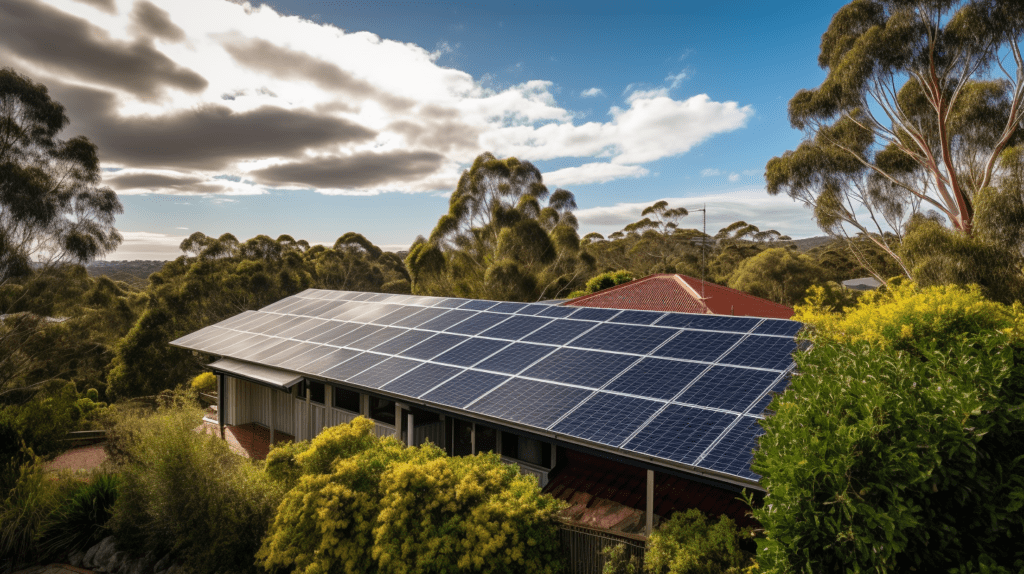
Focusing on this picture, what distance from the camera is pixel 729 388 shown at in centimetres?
869

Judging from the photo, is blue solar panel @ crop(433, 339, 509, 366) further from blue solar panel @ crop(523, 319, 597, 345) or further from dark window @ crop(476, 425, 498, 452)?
dark window @ crop(476, 425, 498, 452)

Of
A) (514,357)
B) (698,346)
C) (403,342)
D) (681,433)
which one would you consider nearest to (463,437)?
(514,357)

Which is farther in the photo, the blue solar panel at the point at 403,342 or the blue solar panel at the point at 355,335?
the blue solar panel at the point at 355,335

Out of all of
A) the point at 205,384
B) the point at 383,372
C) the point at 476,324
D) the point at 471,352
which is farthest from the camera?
the point at 205,384

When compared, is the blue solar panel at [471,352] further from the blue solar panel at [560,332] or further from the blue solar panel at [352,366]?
the blue solar panel at [352,366]

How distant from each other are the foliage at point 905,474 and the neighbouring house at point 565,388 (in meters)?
1.75

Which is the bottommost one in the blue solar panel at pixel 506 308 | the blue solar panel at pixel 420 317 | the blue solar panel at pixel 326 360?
the blue solar panel at pixel 326 360

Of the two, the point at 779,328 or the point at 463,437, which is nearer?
the point at 779,328

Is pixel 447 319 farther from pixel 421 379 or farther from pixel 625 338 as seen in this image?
pixel 625 338

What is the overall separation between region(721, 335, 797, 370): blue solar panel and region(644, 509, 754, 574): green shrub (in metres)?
3.56

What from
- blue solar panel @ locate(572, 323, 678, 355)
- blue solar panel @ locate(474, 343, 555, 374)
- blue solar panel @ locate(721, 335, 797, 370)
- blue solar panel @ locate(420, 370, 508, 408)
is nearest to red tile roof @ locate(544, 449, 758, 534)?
blue solar panel @ locate(474, 343, 555, 374)

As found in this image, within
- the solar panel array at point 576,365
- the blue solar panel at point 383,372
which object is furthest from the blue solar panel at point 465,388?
the blue solar panel at point 383,372

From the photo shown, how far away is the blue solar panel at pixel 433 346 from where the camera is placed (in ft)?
42.5

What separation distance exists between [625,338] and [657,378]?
2.25 meters
